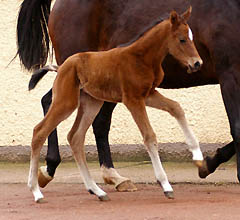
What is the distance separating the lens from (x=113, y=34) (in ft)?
26.8

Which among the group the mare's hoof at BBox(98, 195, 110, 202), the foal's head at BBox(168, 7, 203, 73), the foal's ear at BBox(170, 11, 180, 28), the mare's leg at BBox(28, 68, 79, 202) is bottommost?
the mare's hoof at BBox(98, 195, 110, 202)

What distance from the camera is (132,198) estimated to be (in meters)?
7.29

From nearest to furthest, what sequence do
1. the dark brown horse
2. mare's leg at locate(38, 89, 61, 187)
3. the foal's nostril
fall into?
the foal's nostril, the dark brown horse, mare's leg at locate(38, 89, 61, 187)

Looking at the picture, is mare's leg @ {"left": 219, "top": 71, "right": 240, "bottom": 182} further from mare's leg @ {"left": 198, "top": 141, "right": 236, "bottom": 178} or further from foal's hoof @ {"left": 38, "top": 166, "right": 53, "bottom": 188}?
foal's hoof @ {"left": 38, "top": 166, "right": 53, "bottom": 188}

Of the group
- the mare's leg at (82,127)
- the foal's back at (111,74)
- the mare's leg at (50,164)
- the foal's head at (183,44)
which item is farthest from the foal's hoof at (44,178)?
the foal's head at (183,44)

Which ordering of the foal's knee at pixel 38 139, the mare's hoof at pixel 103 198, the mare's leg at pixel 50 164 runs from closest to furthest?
the foal's knee at pixel 38 139 → the mare's hoof at pixel 103 198 → the mare's leg at pixel 50 164

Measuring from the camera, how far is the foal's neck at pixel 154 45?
664 centimetres

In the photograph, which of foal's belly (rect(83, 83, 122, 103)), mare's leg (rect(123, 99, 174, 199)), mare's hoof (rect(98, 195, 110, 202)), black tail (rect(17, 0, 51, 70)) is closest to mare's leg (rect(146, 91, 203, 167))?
mare's leg (rect(123, 99, 174, 199))

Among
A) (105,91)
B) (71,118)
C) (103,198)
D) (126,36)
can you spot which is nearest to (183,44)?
(105,91)

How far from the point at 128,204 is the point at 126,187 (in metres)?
0.97

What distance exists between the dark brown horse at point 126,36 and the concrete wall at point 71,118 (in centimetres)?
72

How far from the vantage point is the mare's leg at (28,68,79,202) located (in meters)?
6.81

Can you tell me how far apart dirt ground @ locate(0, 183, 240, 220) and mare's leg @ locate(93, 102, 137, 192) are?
0.32 ft

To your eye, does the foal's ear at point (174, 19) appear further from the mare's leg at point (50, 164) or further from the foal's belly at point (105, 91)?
the mare's leg at point (50, 164)
